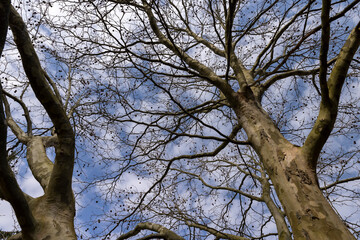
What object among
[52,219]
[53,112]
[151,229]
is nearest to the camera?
[52,219]

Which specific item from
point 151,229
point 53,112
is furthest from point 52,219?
point 151,229

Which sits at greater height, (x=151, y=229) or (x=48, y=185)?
(x=151, y=229)

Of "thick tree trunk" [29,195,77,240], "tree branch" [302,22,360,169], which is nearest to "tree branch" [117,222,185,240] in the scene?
"thick tree trunk" [29,195,77,240]

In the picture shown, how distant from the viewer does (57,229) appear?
1.95 m

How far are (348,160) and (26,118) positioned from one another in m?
5.73

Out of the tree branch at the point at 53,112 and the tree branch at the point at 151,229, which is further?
the tree branch at the point at 151,229

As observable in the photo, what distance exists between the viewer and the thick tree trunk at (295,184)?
6.13 feet

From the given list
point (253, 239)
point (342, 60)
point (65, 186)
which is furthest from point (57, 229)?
point (253, 239)

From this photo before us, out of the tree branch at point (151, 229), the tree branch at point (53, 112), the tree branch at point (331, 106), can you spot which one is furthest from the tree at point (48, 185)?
the tree branch at point (331, 106)

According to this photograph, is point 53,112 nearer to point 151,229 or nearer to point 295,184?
point 295,184

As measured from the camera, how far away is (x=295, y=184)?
2.17m

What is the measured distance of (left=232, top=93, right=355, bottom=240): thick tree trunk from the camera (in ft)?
6.13

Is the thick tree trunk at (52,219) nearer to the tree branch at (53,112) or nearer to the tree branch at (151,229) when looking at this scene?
the tree branch at (53,112)

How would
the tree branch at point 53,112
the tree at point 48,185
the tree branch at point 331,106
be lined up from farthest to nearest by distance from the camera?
the tree branch at point 331,106 < the tree branch at point 53,112 < the tree at point 48,185
